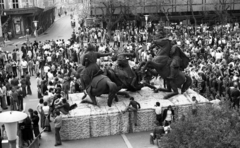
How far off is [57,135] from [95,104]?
7.18 ft

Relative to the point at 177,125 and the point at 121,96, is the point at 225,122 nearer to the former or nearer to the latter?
the point at 177,125

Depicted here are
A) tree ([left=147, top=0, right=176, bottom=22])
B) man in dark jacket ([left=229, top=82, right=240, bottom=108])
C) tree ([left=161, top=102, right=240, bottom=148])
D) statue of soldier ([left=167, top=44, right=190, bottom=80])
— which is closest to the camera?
tree ([left=161, top=102, right=240, bottom=148])

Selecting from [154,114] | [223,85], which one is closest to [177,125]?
[154,114]

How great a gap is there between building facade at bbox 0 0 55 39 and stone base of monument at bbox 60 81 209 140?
2954cm

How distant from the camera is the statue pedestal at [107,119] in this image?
1354 centimetres

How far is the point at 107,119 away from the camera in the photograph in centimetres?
1379

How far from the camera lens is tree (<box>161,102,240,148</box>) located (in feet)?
28.2

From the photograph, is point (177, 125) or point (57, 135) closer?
point (177, 125)

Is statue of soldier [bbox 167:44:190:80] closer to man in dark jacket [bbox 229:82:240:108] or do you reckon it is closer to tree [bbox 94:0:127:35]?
man in dark jacket [bbox 229:82:240:108]

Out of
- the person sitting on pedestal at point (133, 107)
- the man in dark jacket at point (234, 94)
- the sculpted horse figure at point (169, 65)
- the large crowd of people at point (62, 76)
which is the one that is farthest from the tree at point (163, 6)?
the person sitting on pedestal at point (133, 107)

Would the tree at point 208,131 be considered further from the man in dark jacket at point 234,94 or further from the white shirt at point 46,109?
the white shirt at point 46,109

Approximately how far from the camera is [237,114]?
955 cm

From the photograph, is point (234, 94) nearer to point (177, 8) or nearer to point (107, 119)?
point (107, 119)

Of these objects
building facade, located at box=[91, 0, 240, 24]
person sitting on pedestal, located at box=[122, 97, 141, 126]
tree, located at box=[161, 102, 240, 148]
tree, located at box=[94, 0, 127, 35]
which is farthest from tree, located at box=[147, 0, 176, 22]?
tree, located at box=[161, 102, 240, 148]
